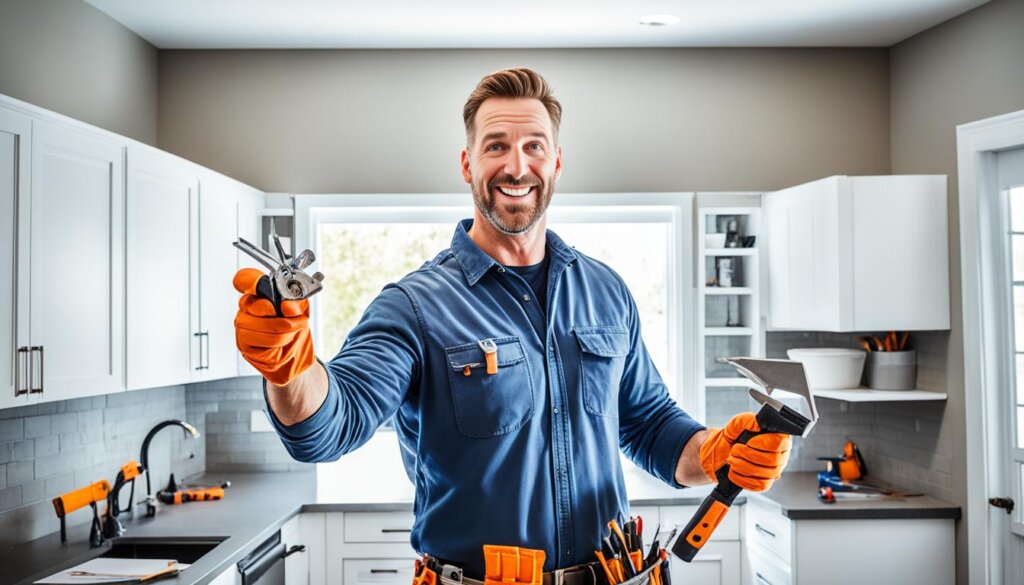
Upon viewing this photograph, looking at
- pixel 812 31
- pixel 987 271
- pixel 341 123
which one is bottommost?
pixel 987 271

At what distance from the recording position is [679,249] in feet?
12.2

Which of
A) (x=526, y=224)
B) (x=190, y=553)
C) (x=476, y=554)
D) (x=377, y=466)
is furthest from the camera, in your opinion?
(x=377, y=466)

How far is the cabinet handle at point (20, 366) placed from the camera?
2047 millimetres

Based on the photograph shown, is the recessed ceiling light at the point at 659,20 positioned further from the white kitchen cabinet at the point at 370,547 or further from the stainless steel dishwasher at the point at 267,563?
the stainless steel dishwasher at the point at 267,563

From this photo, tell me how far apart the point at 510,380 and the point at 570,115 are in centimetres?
246

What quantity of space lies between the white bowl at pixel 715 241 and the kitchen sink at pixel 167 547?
2316 mm

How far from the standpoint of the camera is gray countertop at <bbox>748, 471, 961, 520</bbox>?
119 inches

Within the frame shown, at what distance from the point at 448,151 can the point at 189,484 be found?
1.86 m

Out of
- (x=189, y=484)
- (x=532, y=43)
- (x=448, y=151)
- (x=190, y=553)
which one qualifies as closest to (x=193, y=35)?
(x=448, y=151)

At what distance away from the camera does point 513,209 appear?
5.44 ft

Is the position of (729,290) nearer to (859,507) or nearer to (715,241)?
(715,241)

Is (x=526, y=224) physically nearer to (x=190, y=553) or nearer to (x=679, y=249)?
(x=190, y=553)

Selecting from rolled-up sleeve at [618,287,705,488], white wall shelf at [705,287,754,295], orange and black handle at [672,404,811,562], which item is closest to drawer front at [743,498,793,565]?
white wall shelf at [705,287,754,295]

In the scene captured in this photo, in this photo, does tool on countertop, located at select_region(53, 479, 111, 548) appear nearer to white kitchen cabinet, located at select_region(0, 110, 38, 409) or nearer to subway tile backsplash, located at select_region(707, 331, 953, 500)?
white kitchen cabinet, located at select_region(0, 110, 38, 409)
